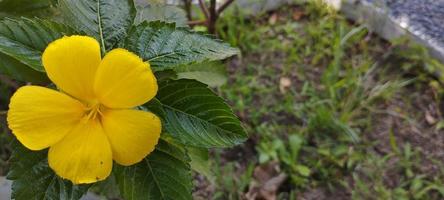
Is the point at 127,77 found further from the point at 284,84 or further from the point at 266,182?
the point at 284,84

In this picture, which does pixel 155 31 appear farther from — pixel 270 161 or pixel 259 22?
pixel 259 22

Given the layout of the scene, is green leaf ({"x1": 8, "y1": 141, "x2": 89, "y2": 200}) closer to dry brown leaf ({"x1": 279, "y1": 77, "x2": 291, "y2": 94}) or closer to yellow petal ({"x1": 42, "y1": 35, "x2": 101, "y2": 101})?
yellow petal ({"x1": 42, "y1": 35, "x2": 101, "y2": 101})

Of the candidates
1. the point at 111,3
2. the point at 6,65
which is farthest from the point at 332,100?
the point at 6,65

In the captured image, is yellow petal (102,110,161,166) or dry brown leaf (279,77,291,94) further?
dry brown leaf (279,77,291,94)

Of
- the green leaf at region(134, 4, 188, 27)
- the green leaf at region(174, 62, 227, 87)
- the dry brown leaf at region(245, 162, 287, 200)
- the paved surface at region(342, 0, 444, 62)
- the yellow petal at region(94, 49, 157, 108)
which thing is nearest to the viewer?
the yellow petal at region(94, 49, 157, 108)

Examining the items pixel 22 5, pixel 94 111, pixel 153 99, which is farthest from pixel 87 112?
pixel 22 5

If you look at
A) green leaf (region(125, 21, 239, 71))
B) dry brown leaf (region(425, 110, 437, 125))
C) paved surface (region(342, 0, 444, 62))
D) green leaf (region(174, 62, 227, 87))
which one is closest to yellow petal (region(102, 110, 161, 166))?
green leaf (region(125, 21, 239, 71))

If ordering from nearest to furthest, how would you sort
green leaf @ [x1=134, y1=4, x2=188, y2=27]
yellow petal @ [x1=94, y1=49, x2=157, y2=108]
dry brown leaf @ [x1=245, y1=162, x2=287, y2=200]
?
1. yellow petal @ [x1=94, y1=49, x2=157, y2=108]
2. green leaf @ [x1=134, y1=4, x2=188, y2=27]
3. dry brown leaf @ [x1=245, y1=162, x2=287, y2=200]
